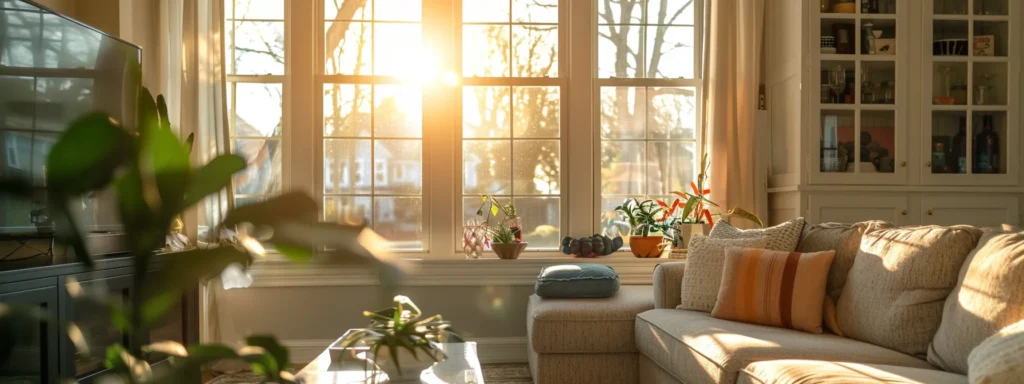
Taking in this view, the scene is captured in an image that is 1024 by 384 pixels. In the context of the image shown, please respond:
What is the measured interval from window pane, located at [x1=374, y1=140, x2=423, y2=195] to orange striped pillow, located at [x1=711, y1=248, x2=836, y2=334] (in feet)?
6.65

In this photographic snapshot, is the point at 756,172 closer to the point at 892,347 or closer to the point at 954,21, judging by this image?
the point at 954,21

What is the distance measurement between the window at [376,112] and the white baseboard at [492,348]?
67 cm

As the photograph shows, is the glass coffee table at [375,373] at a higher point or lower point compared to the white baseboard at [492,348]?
higher

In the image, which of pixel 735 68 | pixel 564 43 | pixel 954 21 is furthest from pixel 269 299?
pixel 954 21

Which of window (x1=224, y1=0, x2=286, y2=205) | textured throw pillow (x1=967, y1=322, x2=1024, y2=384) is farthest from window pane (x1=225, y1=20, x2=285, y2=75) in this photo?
textured throw pillow (x1=967, y1=322, x2=1024, y2=384)

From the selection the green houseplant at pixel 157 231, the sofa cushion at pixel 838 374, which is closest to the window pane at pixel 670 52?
the sofa cushion at pixel 838 374

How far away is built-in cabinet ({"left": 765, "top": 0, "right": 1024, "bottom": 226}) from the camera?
4.12 metres

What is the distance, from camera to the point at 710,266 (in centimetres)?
350

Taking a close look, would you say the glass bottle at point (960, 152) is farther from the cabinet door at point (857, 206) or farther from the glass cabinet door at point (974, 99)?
the cabinet door at point (857, 206)

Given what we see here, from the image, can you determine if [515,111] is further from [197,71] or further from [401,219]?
[197,71]

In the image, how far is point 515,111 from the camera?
188 inches

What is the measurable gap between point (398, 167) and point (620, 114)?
1.33 meters

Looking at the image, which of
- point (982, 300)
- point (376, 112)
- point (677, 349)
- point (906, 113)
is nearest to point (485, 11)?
point (376, 112)

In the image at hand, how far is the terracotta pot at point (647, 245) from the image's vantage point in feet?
15.0
